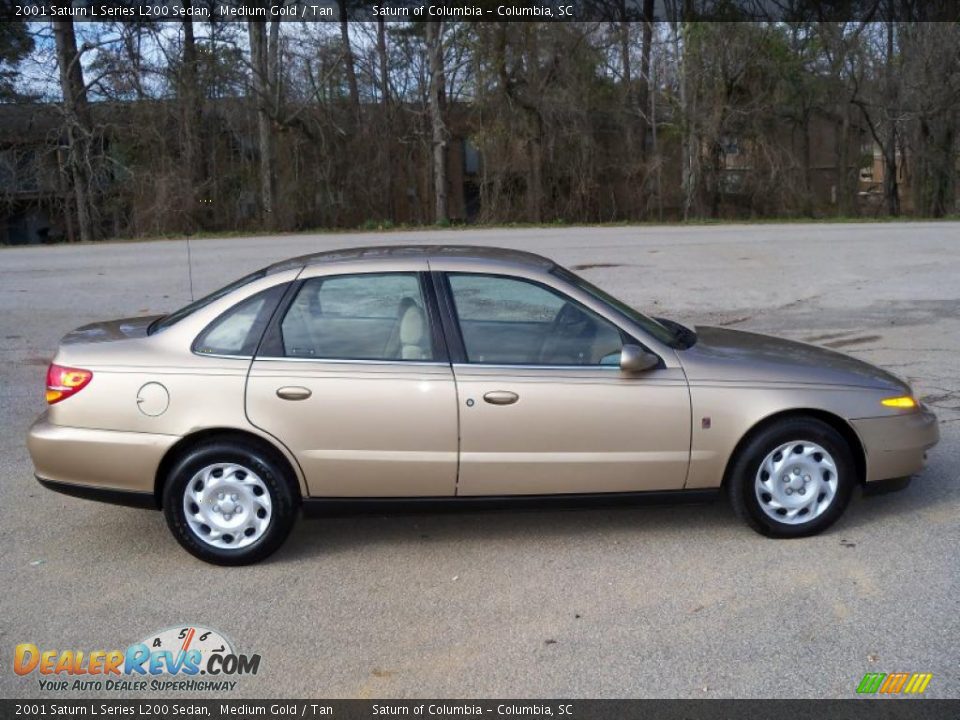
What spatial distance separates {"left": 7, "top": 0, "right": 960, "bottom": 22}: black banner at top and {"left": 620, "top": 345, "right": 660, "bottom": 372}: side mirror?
31.4 meters

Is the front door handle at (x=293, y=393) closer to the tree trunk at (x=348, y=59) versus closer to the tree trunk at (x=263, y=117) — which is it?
the tree trunk at (x=263, y=117)

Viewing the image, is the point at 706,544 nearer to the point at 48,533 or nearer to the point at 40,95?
the point at 48,533

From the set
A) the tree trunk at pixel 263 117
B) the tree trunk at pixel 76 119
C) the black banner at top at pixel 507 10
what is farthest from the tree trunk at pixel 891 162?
the tree trunk at pixel 76 119

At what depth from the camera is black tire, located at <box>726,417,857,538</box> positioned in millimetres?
4781

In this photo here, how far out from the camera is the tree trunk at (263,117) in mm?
34531

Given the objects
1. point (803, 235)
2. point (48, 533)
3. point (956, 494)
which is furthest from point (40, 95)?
point (956, 494)

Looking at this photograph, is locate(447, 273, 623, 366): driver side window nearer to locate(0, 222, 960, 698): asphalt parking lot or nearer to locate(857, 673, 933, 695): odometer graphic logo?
locate(0, 222, 960, 698): asphalt parking lot

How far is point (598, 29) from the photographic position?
36938 mm

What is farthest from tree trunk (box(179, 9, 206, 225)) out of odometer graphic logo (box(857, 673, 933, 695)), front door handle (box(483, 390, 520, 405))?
odometer graphic logo (box(857, 673, 933, 695))

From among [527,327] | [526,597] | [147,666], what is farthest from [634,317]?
[147,666]

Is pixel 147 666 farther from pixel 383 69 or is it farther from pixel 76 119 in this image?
pixel 383 69

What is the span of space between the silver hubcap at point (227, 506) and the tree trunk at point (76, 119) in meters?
33.5

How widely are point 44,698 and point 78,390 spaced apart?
64.1 inches

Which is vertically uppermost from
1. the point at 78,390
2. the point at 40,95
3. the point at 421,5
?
the point at 421,5
